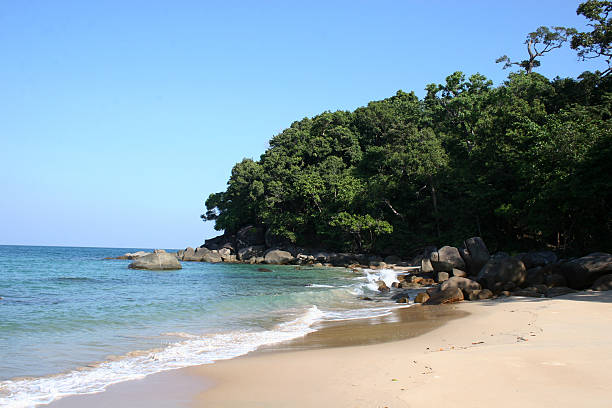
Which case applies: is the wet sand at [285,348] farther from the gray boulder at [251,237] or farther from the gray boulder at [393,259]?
the gray boulder at [251,237]

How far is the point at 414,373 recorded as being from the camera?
576 cm

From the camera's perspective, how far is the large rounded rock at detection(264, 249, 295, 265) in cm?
4312

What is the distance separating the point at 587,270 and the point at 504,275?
101 inches

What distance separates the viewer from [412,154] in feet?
111

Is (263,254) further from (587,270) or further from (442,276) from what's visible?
(587,270)

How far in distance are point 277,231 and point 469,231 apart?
20069mm

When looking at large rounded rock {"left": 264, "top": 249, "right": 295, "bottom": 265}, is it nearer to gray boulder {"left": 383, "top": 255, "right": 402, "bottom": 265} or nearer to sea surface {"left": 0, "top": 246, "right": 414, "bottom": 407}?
gray boulder {"left": 383, "top": 255, "right": 402, "bottom": 265}

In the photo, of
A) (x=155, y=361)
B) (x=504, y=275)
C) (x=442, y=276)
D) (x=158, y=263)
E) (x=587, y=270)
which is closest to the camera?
(x=155, y=361)

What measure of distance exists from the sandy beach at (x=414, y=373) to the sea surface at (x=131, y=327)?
87cm

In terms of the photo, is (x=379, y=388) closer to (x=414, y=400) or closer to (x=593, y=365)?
(x=414, y=400)

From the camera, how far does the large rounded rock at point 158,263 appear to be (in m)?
34.5

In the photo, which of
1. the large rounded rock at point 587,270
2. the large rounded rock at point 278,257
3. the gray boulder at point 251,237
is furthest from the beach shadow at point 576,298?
the gray boulder at point 251,237

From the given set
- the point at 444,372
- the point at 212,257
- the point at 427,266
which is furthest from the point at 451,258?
the point at 212,257

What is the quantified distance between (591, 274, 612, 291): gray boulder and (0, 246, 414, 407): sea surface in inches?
246
